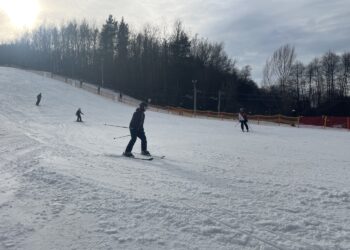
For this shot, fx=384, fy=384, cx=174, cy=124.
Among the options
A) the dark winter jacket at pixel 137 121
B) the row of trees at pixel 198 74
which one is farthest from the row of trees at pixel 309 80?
the dark winter jacket at pixel 137 121

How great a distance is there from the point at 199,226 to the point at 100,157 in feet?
20.9

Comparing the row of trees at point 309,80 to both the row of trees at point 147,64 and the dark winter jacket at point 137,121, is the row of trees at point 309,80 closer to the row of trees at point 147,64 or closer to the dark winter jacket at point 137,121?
the row of trees at point 147,64

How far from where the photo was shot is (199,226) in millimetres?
5199

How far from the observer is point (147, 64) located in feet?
274

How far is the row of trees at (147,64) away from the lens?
7894 centimetres

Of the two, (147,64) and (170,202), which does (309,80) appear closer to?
(147,64)

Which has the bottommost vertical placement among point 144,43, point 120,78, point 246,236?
point 246,236

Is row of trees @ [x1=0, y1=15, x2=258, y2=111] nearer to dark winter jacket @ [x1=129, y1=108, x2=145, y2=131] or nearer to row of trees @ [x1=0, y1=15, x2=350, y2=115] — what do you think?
row of trees @ [x1=0, y1=15, x2=350, y2=115]

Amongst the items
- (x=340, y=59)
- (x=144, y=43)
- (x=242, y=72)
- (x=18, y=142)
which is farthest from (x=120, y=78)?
(x=18, y=142)

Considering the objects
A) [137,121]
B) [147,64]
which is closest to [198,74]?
[147,64]

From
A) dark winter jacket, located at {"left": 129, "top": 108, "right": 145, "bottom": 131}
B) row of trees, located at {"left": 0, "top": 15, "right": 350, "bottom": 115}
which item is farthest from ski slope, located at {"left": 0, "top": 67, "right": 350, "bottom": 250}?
row of trees, located at {"left": 0, "top": 15, "right": 350, "bottom": 115}

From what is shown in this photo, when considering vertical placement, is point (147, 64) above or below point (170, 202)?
Answer: above

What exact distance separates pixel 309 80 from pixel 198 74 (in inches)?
915

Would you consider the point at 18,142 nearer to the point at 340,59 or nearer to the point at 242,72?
the point at 340,59
